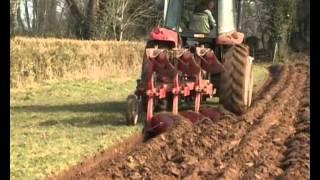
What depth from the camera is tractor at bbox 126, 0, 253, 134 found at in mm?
9344

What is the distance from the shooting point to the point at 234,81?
406 inches

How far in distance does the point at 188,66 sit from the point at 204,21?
1.53 m

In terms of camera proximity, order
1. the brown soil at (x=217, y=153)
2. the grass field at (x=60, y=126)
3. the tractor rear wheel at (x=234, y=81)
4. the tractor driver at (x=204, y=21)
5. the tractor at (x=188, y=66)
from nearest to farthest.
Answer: the brown soil at (x=217, y=153) < the grass field at (x=60, y=126) < the tractor at (x=188, y=66) < the tractor rear wheel at (x=234, y=81) < the tractor driver at (x=204, y=21)

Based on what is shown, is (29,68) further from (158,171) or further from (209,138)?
(158,171)

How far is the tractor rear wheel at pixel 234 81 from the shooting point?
33.8 feet

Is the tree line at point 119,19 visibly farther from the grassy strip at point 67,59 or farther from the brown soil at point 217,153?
the brown soil at point 217,153

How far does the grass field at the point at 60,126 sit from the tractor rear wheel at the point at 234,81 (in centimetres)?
183

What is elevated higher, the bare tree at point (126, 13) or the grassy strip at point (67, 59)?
the bare tree at point (126, 13)

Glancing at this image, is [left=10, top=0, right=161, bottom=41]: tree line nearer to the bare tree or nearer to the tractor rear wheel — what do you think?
the bare tree

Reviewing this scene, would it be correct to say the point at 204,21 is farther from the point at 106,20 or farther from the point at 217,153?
the point at 106,20

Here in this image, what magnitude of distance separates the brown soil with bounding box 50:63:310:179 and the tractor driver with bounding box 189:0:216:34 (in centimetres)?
175

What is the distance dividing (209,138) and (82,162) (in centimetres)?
189

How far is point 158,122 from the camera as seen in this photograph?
8.85m

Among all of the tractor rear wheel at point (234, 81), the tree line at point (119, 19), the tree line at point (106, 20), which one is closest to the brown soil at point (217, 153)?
the tractor rear wheel at point (234, 81)
